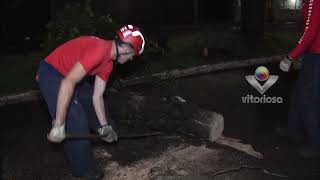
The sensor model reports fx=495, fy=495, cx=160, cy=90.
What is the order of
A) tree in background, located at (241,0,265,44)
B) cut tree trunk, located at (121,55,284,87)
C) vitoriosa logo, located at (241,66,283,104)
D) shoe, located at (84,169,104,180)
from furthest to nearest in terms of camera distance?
1. tree in background, located at (241,0,265,44)
2. cut tree trunk, located at (121,55,284,87)
3. vitoriosa logo, located at (241,66,283,104)
4. shoe, located at (84,169,104,180)

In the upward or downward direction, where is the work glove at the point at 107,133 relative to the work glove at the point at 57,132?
downward

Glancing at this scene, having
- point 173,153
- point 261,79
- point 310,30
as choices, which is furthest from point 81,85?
point 261,79

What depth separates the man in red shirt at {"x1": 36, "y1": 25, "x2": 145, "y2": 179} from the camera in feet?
14.1

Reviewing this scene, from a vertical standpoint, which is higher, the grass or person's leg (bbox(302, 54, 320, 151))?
person's leg (bbox(302, 54, 320, 151))

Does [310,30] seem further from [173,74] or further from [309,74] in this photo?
[173,74]

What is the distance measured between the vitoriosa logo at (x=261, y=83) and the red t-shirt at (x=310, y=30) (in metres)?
2.65

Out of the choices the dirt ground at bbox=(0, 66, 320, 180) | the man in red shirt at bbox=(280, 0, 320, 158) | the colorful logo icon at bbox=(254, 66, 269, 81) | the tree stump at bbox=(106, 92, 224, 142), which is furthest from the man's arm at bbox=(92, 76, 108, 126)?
the colorful logo icon at bbox=(254, 66, 269, 81)

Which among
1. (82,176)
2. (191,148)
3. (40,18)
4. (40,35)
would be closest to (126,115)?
(191,148)

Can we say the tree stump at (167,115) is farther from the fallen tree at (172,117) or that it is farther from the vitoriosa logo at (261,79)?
the vitoriosa logo at (261,79)

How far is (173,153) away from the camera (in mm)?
5801

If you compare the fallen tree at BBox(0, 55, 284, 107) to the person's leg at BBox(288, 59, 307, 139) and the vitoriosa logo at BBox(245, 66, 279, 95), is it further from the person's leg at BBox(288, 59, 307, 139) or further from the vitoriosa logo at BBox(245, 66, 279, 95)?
the person's leg at BBox(288, 59, 307, 139)

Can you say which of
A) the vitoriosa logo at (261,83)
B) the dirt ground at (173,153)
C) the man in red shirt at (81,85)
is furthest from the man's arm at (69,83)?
the vitoriosa logo at (261,83)

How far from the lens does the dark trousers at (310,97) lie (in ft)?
18.3

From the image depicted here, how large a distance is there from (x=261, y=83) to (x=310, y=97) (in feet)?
12.8
